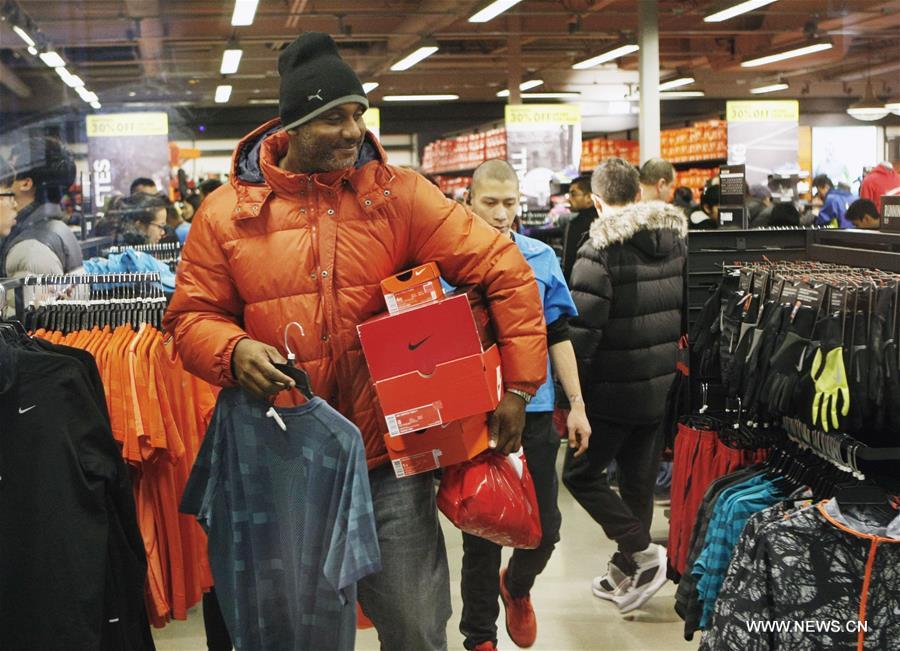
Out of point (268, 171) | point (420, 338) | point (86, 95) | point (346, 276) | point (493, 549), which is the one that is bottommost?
point (493, 549)

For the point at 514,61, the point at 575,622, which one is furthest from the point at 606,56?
the point at 575,622

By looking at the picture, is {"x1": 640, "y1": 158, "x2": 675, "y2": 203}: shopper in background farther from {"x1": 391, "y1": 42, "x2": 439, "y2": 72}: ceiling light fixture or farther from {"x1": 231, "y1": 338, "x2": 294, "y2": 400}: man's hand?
{"x1": 391, "y1": 42, "x2": 439, "y2": 72}: ceiling light fixture

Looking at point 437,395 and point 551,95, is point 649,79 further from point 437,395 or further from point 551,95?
point 551,95

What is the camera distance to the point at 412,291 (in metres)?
2.32

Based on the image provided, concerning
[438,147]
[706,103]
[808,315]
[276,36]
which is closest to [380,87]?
[438,147]

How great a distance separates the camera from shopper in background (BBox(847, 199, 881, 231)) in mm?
7297

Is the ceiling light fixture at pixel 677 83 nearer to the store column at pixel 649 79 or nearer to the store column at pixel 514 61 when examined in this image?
the store column at pixel 514 61

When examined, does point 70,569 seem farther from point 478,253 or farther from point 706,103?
point 706,103

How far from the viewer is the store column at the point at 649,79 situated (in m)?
9.73

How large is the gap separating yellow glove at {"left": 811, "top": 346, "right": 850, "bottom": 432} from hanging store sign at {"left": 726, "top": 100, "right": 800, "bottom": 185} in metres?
10.3

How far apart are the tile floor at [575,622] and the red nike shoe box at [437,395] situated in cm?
190

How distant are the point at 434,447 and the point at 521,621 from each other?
180 cm

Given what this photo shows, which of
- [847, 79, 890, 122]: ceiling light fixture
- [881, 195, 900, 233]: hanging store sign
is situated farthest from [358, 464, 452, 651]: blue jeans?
[847, 79, 890, 122]: ceiling light fixture

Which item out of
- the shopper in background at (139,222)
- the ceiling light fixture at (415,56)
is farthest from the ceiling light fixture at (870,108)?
the shopper in background at (139,222)
